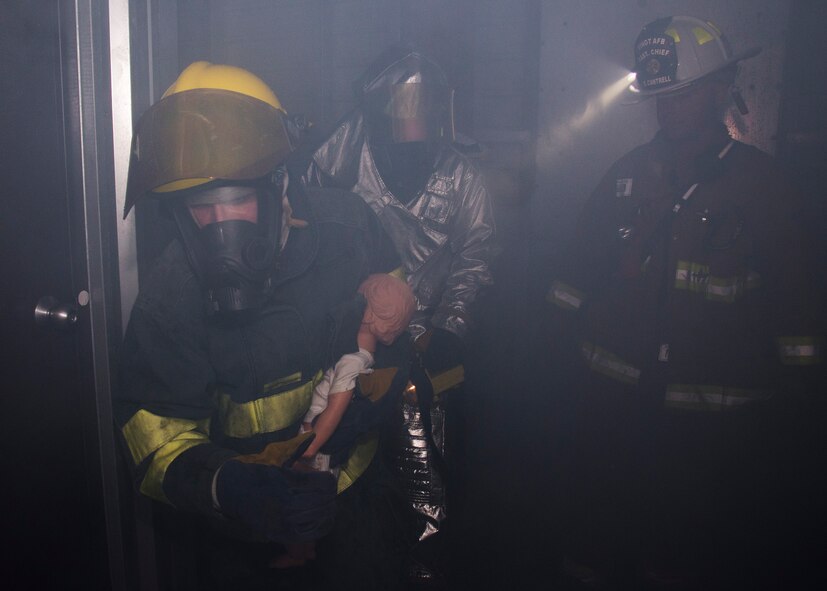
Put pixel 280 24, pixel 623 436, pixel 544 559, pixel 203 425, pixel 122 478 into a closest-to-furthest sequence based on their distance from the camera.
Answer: pixel 203 425 → pixel 122 478 → pixel 623 436 → pixel 544 559 → pixel 280 24

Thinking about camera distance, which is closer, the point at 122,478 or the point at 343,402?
the point at 343,402

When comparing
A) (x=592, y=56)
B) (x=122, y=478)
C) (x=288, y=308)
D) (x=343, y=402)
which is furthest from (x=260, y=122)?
(x=592, y=56)

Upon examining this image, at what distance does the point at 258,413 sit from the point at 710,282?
5.49ft

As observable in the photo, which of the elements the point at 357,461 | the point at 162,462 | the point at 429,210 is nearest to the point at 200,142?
the point at 162,462

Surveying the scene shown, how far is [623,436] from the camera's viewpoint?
2.70 meters

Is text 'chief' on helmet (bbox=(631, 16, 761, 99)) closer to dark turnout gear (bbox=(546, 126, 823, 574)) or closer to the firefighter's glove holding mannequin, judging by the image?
dark turnout gear (bbox=(546, 126, 823, 574))

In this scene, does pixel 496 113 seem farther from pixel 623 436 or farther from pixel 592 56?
pixel 623 436

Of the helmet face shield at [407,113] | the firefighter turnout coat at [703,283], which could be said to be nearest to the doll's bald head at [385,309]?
the firefighter turnout coat at [703,283]

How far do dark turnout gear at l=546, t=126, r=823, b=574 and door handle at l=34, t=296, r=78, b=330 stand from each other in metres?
1.88

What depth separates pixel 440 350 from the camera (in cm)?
257

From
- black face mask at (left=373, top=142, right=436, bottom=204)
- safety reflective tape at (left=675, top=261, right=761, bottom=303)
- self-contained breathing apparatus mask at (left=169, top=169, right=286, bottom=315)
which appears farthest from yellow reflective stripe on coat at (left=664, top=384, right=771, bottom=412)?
self-contained breathing apparatus mask at (left=169, top=169, right=286, bottom=315)

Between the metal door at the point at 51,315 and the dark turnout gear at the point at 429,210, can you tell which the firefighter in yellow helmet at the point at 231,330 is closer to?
the metal door at the point at 51,315

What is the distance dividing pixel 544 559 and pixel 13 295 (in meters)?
2.53

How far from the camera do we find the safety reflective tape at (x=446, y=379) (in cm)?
253
